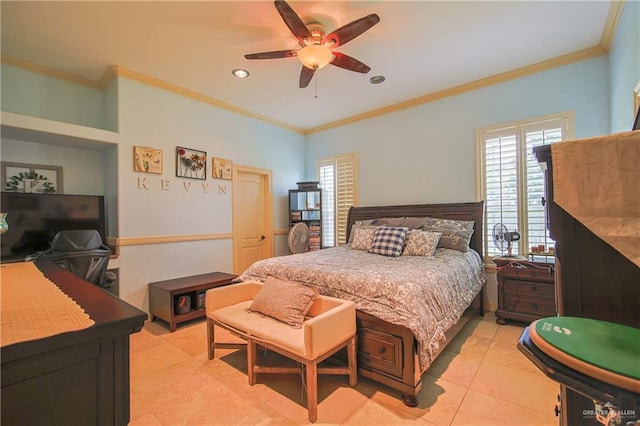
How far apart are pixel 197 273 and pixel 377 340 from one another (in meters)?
2.86

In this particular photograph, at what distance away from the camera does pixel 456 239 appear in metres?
3.34

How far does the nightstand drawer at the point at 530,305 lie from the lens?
2.89m

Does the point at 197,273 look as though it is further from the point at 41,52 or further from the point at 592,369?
the point at 592,369

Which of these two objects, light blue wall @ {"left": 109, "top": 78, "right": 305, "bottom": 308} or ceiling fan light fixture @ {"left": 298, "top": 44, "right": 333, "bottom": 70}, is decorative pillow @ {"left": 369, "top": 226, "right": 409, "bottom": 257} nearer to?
ceiling fan light fixture @ {"left": 298, "top": 44, "right": 333, "bottom": 70}

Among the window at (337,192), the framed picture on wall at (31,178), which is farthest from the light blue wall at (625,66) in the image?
the framed picture on wall at (31,178)

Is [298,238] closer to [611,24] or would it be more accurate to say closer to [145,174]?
[145,174]

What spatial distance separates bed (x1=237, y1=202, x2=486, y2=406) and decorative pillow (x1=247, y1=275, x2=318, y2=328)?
20 cm

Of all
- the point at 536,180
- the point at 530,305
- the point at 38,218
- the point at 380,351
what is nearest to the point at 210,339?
the point at 380,351

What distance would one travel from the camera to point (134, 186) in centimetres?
334

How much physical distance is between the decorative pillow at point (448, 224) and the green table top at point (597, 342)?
2812 millimetres

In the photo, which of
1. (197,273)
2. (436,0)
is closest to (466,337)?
(436,0)

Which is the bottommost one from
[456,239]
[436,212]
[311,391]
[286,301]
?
[311,391]

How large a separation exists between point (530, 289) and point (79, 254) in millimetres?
4285

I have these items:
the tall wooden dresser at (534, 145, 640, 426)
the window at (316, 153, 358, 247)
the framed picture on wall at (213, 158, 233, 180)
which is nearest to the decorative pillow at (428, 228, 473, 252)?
the window at (316, 153, 358, 247)
